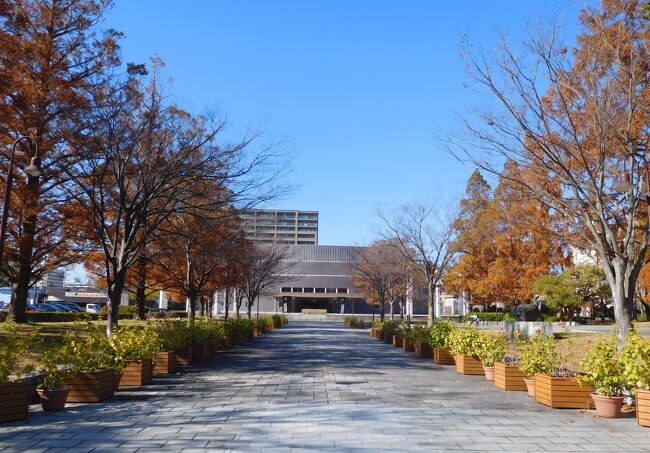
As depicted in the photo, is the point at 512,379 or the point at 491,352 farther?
the point at 491,352

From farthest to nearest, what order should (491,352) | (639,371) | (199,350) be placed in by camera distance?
(199,350) < (491,352) < (639,371)

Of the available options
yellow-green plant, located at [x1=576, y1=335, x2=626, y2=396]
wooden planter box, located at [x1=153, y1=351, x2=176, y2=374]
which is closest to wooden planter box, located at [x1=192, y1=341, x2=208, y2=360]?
wooden planter box, located at [x1=153, y1=351, x2=176, y2=374]

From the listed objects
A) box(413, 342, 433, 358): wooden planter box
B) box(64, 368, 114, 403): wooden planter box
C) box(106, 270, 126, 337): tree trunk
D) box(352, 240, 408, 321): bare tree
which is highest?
box(352, 240, 408, 321): bare tree

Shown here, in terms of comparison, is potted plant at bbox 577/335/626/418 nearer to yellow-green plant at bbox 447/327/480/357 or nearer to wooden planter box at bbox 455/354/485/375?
yellow-green plant at bbox 447/327/480/357

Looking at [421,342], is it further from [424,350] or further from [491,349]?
[491,349]

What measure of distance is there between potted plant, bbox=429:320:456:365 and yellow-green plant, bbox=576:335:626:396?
6977mm

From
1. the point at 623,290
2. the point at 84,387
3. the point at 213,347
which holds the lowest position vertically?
the point at 213,347

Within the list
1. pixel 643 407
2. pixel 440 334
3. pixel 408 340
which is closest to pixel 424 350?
pixel 440 334

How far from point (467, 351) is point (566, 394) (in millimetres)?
4723

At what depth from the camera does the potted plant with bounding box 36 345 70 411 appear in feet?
25.2

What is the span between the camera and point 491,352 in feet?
38.5

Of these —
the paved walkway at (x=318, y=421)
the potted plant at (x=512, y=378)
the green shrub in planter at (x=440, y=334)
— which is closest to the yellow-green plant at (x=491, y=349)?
the paved walkway at (x=318, y=421)

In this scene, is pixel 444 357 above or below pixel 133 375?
below

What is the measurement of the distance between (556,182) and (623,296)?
3.31m
